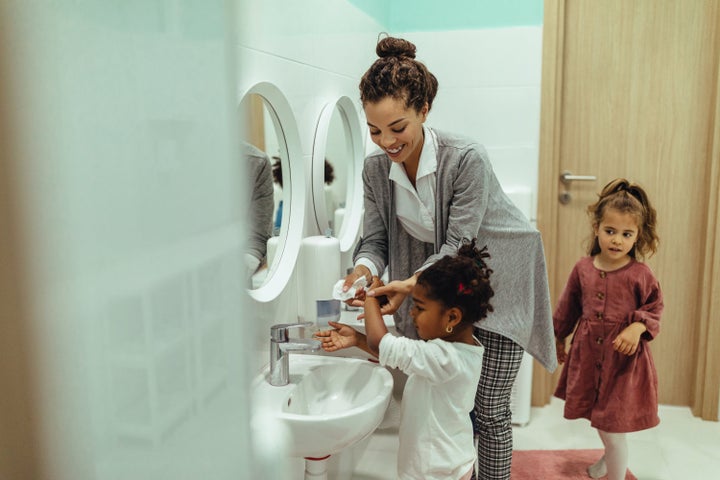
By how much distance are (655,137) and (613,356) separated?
119 cm

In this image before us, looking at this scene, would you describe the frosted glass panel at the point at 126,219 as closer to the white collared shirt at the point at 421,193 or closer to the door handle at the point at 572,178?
the white collared shirt at the point at 421,193

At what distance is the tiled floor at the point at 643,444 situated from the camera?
237cm

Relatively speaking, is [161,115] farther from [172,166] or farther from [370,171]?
[370,171]

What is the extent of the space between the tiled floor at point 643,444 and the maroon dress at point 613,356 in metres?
0.50

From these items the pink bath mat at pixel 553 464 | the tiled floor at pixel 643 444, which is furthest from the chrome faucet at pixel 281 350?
the pink bath mat at pixel 553 464

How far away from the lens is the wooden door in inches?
104

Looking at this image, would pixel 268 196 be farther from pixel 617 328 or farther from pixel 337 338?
pixel 617 328

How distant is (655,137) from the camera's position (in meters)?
2.74

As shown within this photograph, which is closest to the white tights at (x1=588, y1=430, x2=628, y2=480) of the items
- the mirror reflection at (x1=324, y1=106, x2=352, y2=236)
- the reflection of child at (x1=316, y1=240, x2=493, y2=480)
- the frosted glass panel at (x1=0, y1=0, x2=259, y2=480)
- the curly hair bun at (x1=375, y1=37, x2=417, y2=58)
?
the reflection of child at (x1=316, y1=240, x2=493, y2=480)

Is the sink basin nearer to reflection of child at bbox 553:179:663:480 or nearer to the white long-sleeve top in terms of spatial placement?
the white long-sleeve top

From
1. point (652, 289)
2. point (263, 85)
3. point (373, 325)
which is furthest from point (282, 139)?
point (652, 289)

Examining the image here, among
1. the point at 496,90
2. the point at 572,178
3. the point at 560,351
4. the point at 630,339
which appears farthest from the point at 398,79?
the point at 572,178

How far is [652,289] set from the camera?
2.01 metres

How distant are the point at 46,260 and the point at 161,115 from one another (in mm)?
75
